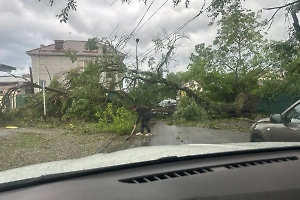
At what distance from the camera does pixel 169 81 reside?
15828mm

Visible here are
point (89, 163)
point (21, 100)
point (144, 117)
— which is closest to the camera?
point (89, 163)

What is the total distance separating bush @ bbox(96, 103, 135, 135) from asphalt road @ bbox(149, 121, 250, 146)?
968 mm

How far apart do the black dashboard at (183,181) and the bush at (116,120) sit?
9240 mm

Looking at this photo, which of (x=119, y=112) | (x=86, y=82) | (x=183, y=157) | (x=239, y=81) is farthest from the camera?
(x=239, y=81)

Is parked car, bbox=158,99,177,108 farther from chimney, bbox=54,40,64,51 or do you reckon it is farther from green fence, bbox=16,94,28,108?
chimney, bbox=54,40,64,51

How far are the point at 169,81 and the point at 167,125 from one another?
247 centimetres

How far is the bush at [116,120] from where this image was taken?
12023mm

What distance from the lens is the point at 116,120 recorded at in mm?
12641

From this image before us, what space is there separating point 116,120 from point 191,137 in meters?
3.14

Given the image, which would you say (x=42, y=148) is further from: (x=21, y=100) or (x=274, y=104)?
(x=274, y=104)

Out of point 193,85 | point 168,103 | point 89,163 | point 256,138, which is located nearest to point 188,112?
point 168,103

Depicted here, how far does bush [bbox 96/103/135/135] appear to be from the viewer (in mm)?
12023

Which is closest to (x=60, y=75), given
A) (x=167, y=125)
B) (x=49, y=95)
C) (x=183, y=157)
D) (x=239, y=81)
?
(x=49, y=95)

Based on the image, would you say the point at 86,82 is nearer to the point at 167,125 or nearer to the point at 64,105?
the point at 64,105
